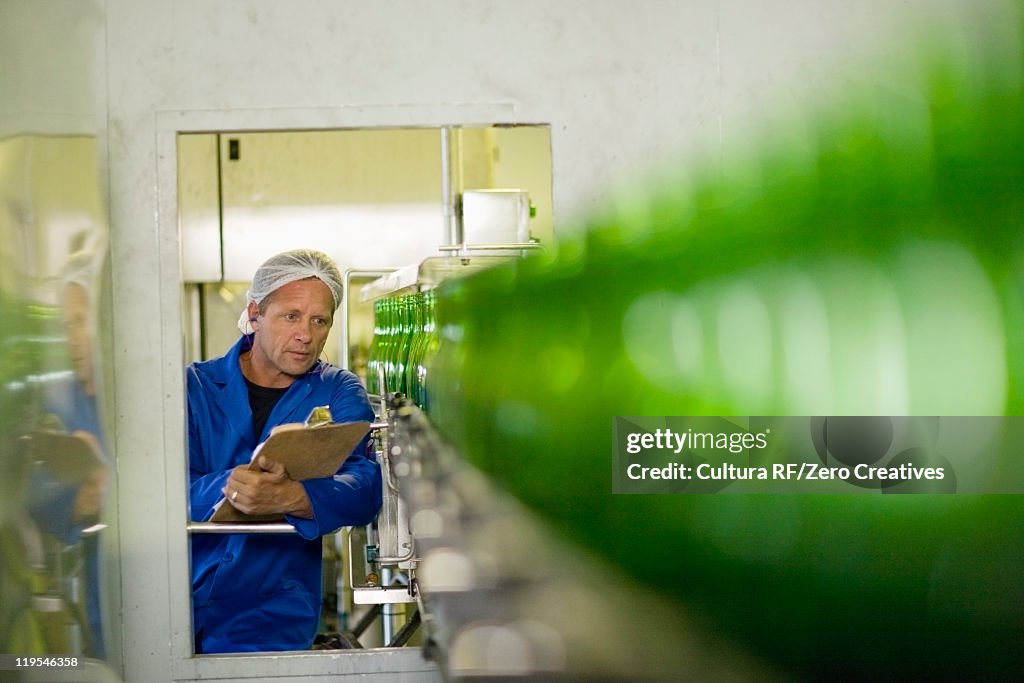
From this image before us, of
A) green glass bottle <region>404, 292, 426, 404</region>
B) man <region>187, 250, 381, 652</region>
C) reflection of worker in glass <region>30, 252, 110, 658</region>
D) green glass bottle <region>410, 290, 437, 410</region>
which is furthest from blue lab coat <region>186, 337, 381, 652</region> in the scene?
green glass bottle <region>410, 290, 437, 410</region>

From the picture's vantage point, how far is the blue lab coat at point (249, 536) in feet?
5.65

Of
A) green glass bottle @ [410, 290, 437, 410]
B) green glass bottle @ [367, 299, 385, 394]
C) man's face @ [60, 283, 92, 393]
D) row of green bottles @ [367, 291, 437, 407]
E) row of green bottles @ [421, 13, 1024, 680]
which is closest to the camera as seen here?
row of green bottles @ [421, 13, 1024, 680]

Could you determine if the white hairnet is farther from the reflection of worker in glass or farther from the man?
the reflection of worker in glass

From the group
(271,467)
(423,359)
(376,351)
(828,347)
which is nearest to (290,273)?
(376,351)

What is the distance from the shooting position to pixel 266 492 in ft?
5.83

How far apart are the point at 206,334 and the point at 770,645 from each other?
159cm

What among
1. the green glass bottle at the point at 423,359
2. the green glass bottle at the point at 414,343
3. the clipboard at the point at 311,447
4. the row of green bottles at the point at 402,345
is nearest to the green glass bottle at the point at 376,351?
the row of green bottles at the point at 402,345

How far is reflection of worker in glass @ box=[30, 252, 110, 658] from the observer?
1159mm

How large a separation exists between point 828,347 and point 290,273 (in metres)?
1.56

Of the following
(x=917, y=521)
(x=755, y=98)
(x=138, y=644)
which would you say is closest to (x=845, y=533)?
(x=917, y=521)

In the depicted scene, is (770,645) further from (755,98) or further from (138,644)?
(138,644)

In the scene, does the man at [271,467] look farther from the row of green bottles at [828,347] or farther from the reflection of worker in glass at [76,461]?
the row of green bottles at [828,347]

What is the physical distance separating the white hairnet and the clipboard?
0.22 metres

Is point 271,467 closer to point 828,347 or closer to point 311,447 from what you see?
point 311,447
